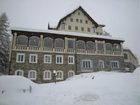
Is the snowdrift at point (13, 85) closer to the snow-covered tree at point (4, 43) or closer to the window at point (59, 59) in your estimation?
the snow-covered tree at point (4, 43)

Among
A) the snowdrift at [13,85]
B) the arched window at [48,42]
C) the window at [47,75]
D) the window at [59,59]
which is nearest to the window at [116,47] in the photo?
the window at [59,59]

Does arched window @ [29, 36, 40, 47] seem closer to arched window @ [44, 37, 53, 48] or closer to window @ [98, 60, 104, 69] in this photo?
arched window @ [44, 37, 53, 48]

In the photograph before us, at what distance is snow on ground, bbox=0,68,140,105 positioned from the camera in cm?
582

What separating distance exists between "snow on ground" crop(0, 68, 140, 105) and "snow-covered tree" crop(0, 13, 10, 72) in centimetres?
277

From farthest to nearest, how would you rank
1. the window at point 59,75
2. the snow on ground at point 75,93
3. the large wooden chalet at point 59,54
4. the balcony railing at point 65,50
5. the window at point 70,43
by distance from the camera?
the window at point 70,43 → the window at point 59,75 → the balcony railing at point 65,50 → the large wooden chalet at point 59,54 → the snow on ground at point 75,93

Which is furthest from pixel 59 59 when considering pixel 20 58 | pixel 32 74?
pixel 20 58

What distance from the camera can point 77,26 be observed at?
46.1 feet

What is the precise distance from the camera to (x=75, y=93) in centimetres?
648

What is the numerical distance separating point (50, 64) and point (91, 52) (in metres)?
2.93

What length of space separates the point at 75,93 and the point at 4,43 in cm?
596

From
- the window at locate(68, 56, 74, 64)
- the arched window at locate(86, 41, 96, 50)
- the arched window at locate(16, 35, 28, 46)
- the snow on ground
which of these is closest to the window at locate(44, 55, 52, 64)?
the window at locate(68, 56, 74, 64)

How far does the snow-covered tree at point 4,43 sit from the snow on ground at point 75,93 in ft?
9.10

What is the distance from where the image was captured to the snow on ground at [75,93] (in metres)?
5.82

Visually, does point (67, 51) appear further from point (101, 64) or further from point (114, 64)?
point (114, 64)
